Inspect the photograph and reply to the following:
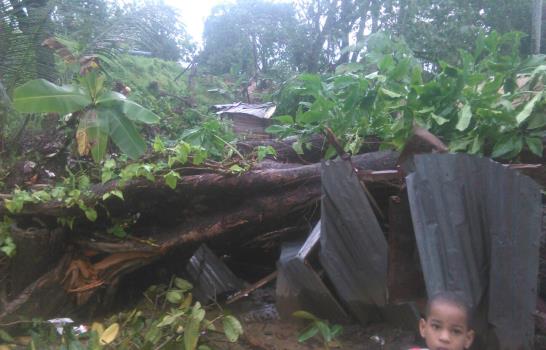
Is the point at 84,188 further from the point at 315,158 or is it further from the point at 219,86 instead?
the point at 219,86

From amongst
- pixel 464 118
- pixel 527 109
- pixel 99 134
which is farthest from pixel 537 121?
pixel 99 134

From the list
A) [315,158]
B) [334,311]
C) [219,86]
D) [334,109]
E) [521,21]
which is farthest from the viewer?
[219,86]

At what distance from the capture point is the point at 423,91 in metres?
3.52

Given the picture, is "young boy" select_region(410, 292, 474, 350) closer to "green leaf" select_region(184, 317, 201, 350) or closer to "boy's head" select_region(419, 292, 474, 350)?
"boy's head" select_region(419, 292, 474, 350)

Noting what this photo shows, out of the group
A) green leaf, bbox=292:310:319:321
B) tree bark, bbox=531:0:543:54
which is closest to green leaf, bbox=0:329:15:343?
green leaf, bbox=292:310:319:321

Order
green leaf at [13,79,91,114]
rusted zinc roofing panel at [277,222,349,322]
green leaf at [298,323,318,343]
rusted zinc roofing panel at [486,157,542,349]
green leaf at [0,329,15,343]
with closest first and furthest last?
rusted zinc roofing panel at [486,157,542,349]
green leaf at [298,323,318,343]
rusted zinc roofing panel at [277,222,349,322]
green leaf at [0,329,15,343]
green leaf at [13,79,91,114]

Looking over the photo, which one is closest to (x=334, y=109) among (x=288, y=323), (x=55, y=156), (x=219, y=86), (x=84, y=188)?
(x=288, y=323)

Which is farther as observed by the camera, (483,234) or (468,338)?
(483,234)

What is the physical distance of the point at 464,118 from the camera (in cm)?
330

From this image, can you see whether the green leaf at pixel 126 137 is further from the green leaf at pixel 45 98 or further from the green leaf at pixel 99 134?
the green leaf at pixel 45 98

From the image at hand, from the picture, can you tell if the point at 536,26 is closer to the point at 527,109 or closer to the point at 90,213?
the point at 527,109

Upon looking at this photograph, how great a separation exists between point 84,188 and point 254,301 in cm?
169

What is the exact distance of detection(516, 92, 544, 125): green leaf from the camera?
10.5 ft

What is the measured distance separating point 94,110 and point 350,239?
7.85 ft
